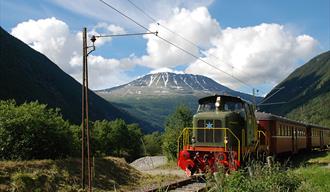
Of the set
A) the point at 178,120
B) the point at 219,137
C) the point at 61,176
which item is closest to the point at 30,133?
the point at 61,176

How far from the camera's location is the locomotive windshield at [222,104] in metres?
19.7

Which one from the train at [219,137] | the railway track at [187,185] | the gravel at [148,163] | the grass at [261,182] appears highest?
the train at [219,137]

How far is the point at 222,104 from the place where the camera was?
64.7ft

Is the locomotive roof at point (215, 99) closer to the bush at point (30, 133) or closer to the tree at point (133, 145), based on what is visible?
the bush at point (30, 133)

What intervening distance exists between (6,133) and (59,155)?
2623 mm

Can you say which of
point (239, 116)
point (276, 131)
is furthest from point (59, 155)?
point (276, 131)

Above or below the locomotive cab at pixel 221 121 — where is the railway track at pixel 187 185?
below

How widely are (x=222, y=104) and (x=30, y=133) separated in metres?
8.77

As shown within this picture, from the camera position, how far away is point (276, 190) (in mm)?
11008

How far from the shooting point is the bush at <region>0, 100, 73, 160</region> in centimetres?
1628

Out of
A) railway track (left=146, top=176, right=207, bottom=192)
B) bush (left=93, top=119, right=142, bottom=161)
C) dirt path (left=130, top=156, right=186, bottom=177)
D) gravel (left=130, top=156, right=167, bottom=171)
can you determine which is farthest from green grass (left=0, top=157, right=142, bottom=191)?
bush (left=93, top=119, right=142, bottom=161)

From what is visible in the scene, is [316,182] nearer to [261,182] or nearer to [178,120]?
[261,182]

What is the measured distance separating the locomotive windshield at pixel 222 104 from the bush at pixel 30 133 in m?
6.83

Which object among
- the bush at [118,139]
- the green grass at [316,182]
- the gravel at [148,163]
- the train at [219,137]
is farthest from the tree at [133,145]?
the green grass at [316,182]
